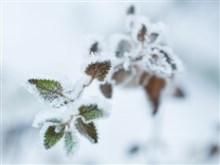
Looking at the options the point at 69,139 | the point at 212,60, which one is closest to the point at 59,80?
the point at 69,139

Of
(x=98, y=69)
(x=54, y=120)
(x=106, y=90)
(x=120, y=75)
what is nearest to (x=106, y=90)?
(x=106, y=90)

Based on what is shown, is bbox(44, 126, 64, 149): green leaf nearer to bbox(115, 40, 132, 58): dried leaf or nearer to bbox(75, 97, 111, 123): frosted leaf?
bbox(75, 97, 111, 123): frosted leaf

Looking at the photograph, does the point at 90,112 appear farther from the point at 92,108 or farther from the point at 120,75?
the point at 120,75

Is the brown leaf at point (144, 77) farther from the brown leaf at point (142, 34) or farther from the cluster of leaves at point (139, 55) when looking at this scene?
the brown leaf at point (142, 34)

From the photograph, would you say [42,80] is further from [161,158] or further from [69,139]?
[161,158]

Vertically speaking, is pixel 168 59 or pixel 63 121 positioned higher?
pixel 168 59

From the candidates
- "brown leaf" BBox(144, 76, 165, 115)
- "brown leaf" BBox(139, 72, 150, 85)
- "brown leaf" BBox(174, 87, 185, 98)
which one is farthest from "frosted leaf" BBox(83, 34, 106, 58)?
"brown leaf" BBox(174, 87, 185, 98)
